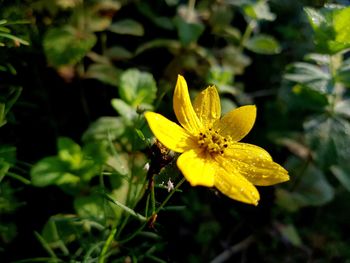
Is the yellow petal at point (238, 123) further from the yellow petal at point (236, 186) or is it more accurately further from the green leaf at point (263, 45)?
the green leaf at point (263, 45)

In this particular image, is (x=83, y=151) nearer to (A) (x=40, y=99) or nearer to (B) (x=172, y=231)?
(A) (x=40, y=99)

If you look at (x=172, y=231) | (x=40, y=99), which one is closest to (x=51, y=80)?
(x=40, y=99)

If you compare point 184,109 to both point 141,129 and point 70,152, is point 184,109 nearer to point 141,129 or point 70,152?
point 141,129

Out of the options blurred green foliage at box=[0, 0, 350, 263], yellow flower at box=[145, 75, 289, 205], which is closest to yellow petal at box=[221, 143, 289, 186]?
yellow flower at box=[145, 75, 289, 205]

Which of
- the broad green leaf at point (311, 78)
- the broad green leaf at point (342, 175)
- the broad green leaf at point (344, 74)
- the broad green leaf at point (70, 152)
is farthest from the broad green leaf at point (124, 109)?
the broad green leaf at point (342, 175)

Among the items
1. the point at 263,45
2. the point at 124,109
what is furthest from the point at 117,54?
the point at 263,45

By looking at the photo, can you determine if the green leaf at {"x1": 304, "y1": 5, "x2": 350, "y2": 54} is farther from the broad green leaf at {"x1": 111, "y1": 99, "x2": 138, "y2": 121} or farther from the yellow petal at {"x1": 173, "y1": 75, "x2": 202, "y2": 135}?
the broad green leaf at {"x1": 111, "y1": 99, "x2": 138, "y2": 121}
